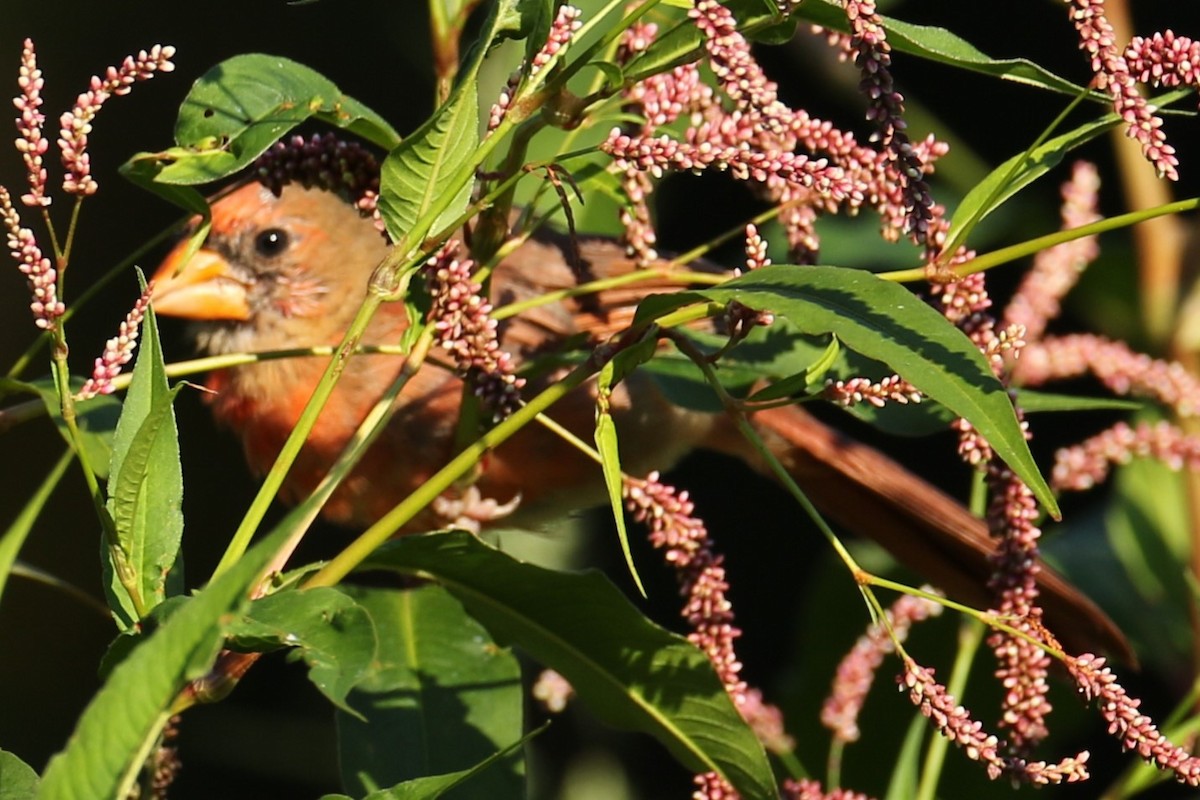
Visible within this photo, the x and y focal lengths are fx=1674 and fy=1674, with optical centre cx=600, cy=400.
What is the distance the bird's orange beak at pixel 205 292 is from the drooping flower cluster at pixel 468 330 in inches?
48.2

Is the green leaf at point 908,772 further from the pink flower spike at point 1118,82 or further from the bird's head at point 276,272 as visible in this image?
the bird's head at point 276,272

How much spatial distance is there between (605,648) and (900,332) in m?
0.52

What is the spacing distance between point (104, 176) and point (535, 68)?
545cm

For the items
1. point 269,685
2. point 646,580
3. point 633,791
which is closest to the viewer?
point 633,791

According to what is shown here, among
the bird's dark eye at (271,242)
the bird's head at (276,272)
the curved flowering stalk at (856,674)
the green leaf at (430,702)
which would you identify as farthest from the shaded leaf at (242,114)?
the bird's dark eye at (271,242)

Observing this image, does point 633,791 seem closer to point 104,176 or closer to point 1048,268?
point 1048,268

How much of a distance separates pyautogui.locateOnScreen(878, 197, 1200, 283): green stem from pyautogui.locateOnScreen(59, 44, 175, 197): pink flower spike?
1.80ft

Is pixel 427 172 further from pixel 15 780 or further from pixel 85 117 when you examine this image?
pixel 15 780

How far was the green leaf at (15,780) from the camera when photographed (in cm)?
110

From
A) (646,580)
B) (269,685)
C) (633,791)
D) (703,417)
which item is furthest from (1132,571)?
(269,685)

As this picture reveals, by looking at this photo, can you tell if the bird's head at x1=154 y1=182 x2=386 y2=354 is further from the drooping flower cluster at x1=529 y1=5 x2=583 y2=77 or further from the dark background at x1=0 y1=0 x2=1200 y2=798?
the drooping flower cluster at x1=529 y1=5 x2=583 y2=77

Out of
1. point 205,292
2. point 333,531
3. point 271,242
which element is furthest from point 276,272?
point 333,531

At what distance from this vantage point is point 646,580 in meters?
4.87

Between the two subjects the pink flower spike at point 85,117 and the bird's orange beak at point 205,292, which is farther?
the bird's orange beak at point 205,292
